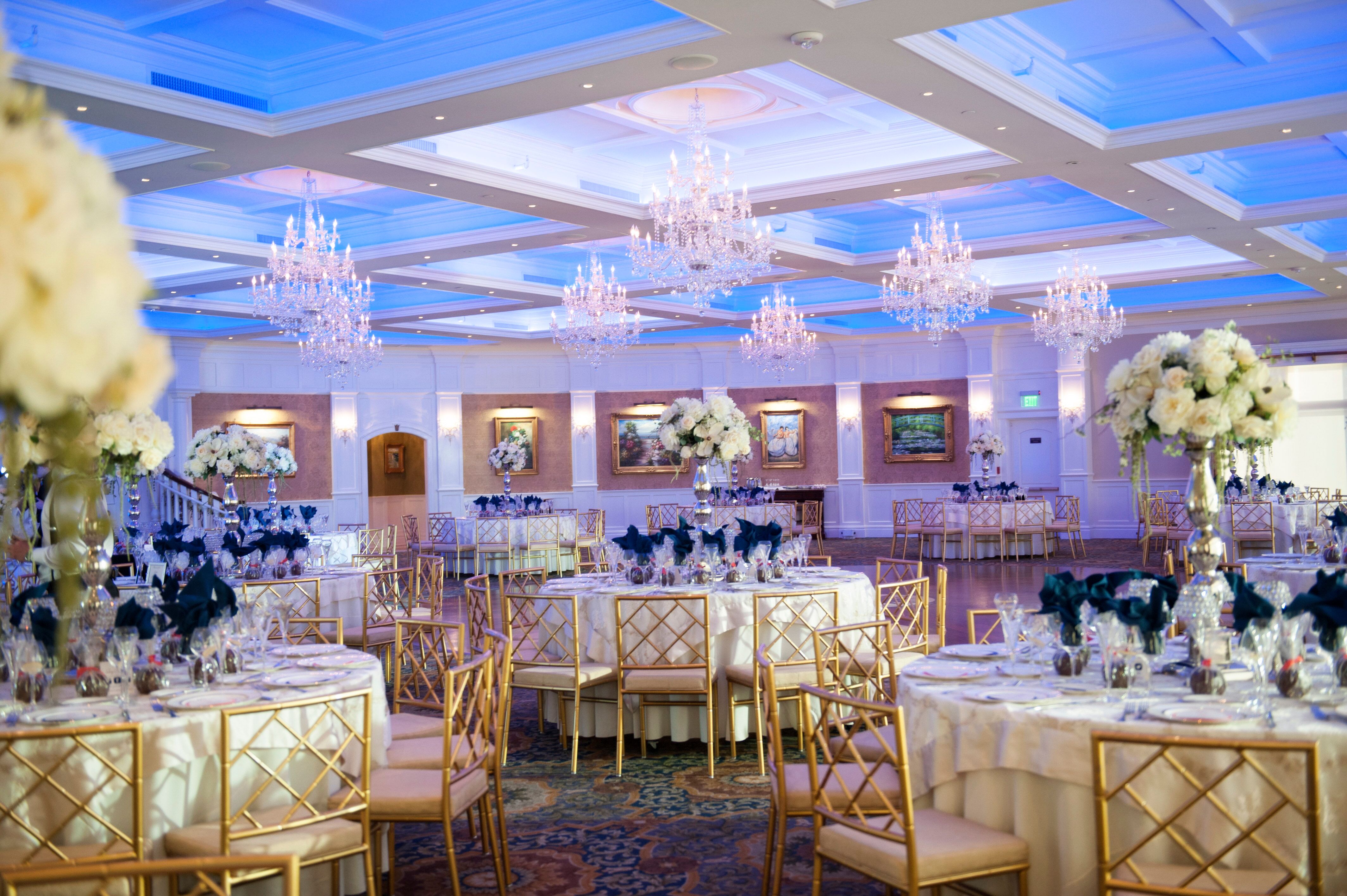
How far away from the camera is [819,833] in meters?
3.53

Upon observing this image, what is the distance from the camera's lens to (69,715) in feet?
12.1

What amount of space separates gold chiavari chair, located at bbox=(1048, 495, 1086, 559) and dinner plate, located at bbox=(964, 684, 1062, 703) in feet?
41.9

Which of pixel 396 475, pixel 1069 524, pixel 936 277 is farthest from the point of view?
pixel 396 475

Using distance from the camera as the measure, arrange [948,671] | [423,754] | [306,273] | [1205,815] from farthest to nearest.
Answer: [306,273], [423,754], [948,671], [1205,815]

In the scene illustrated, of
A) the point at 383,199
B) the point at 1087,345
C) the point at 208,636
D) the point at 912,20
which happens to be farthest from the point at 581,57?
the point at 1087,345

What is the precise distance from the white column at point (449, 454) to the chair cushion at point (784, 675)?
46.8ft

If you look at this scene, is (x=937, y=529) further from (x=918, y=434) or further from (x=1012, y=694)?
(x=1012, y=694)

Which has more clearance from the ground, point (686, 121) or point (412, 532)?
point (686, 121)

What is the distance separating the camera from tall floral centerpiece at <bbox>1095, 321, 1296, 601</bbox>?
12.9 ft

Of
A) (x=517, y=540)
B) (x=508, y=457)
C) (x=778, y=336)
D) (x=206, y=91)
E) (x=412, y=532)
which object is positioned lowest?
(x=517, y=540)

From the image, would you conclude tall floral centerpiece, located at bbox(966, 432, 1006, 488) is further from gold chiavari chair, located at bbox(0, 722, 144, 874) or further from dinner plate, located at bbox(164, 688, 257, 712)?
gold chiavari chair, located at bbox(0, 722, 144, 874)

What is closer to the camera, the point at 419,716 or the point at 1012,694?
the point at 1012,694

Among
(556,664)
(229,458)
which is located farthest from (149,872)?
(229,458)

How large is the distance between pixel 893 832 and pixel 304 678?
7.38 ft
